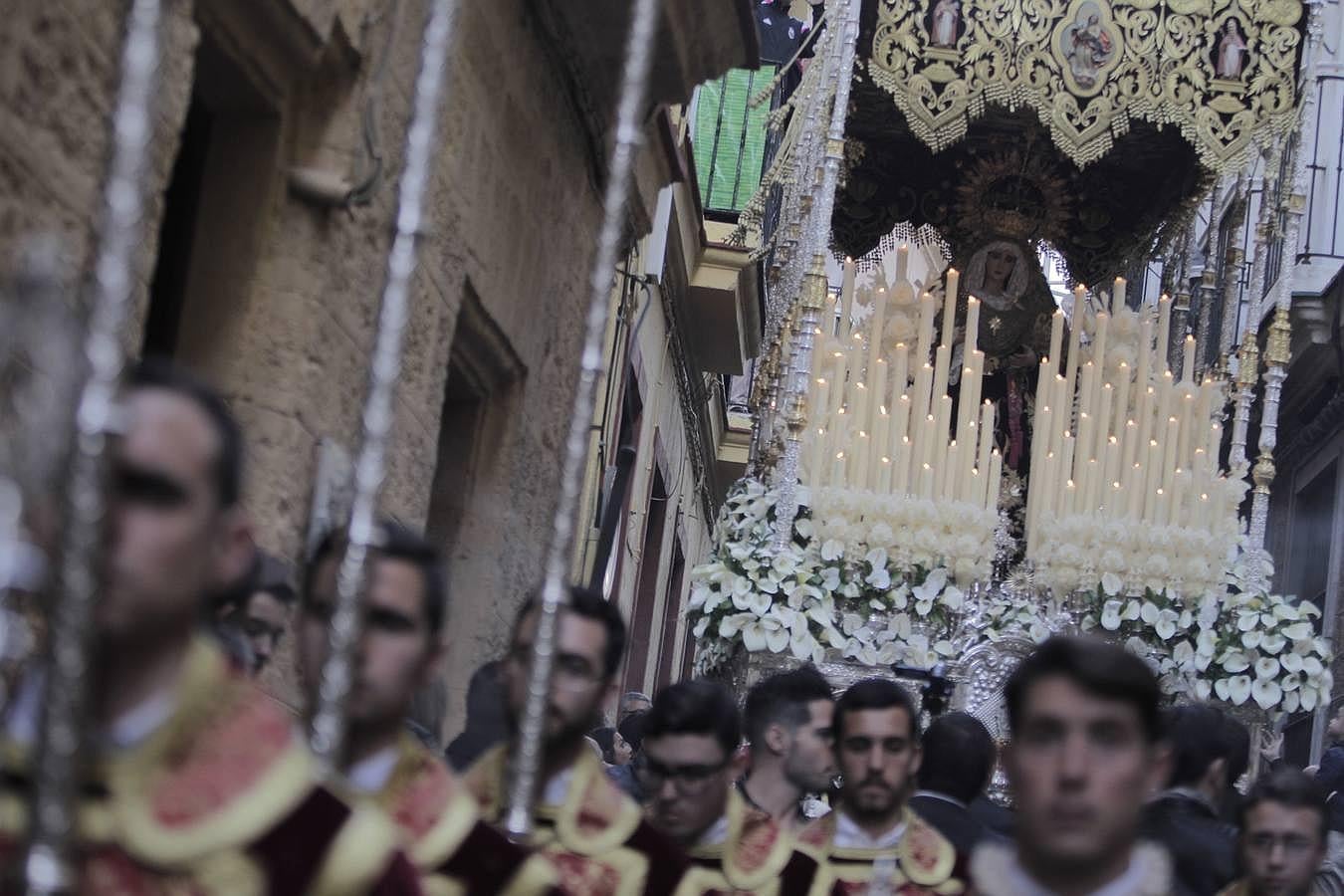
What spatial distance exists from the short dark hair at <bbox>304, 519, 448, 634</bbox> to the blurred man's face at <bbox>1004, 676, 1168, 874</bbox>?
26.9 inches

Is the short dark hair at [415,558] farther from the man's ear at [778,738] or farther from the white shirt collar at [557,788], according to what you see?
the man's ear at [778,738]

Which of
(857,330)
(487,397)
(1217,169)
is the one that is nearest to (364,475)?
(487,397)

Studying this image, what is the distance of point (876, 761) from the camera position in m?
4.38

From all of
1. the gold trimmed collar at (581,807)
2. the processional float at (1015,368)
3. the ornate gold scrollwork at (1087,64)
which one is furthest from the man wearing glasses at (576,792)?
the ornate gold scrollwork at (1087,64)

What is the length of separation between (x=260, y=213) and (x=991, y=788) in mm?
5033

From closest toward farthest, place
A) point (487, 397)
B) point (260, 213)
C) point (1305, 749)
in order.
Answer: point (260, 213) < point (487, 397) < point (1305, 749)

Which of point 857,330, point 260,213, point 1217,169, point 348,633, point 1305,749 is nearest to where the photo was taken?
point 348,633

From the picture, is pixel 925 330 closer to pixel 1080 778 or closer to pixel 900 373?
pixel 900 373

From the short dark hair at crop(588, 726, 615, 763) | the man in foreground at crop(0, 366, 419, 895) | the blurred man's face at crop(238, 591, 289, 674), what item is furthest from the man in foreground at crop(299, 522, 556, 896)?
the short dark hair at crop(588, 726, 615, 763)

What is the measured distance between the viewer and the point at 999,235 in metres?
12.5

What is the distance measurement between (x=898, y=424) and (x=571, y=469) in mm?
6255

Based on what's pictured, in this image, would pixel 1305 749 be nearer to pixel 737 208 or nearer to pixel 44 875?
pixel 737 208

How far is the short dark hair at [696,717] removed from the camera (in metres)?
4.09

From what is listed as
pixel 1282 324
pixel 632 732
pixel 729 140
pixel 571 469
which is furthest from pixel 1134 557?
pixel 729 140
